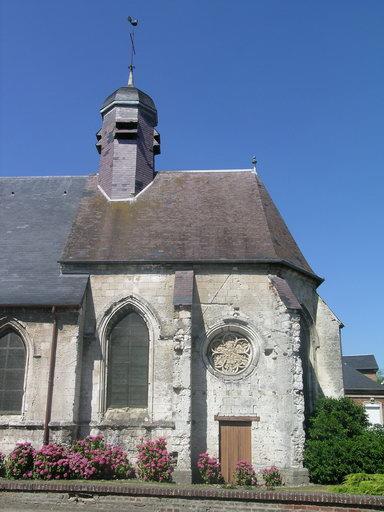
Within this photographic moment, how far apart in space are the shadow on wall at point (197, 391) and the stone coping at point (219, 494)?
407 cm

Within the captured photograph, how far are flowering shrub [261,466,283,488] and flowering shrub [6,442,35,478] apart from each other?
5.31 meters

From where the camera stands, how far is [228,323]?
43.3 ft

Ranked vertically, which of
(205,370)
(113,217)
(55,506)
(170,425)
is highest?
(113,217)

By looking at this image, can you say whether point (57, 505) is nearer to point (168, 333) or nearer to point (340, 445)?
point (168, 333)

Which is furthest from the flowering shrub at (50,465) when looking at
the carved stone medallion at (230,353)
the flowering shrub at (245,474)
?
the carved stone medallion at (230,353)

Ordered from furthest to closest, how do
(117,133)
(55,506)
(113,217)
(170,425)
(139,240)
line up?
(117,133), (113,217), (139,240), (170,425), (55,506)

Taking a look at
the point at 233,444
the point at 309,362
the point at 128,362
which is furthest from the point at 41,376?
the point at 309,362

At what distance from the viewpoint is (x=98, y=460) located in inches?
442

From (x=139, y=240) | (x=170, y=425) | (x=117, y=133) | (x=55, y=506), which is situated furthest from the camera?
(x=117, y=133)

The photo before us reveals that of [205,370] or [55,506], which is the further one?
[205,370]

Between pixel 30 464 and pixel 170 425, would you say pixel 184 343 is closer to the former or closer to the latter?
pixel 170 425

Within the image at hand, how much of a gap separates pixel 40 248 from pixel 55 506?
8.07 m

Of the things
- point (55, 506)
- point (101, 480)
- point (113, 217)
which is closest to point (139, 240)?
point (113, 217)

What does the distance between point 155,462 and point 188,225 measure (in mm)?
6676
